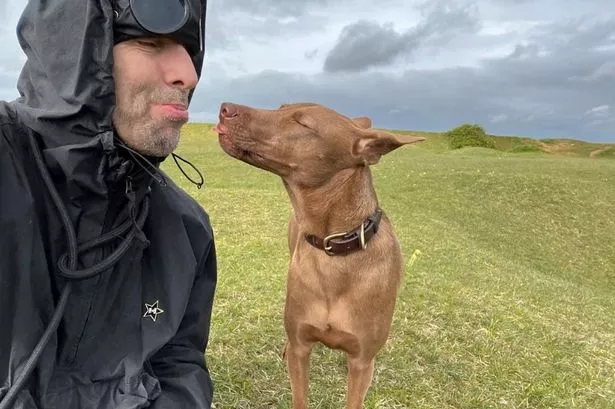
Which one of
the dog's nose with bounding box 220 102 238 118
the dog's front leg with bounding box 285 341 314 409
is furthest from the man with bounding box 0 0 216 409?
the dog's front leg with bounding box 285 341 314 409

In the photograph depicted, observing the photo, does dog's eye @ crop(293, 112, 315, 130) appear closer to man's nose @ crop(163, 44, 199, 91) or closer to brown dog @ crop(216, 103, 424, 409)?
brown dog @ crop(216, 103, 424, 409)

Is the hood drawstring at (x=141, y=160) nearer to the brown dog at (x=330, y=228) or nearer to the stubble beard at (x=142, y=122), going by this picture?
the stubble beard at (x=142, y=122)

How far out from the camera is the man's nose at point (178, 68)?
2191 millimetres

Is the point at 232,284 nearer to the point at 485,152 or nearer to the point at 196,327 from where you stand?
the point at 196,327

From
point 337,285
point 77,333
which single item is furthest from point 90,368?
point 337,285

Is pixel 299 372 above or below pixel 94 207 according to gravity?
below

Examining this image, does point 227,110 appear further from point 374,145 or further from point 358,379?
point 358,379

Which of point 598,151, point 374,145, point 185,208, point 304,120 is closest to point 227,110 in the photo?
point 304,120

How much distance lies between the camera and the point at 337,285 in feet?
11.4

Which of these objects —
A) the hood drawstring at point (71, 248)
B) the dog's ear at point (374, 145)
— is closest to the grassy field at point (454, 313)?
the dog's ear at point (374, 145)

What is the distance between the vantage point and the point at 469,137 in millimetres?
44812

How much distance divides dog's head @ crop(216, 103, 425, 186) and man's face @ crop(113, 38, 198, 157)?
883mm

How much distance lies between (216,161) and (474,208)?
9.88 metres

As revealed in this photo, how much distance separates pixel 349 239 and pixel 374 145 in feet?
1.77
